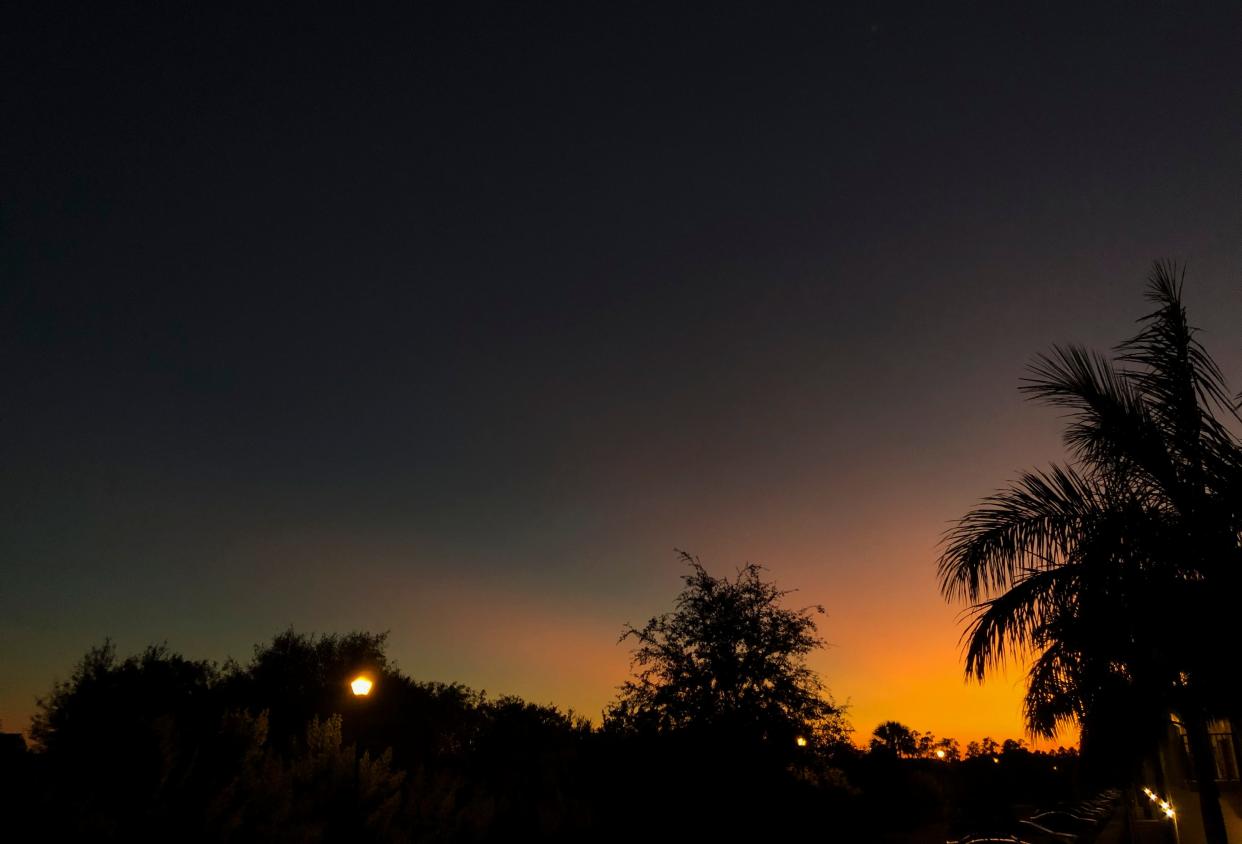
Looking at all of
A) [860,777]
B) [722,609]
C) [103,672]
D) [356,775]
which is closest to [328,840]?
[356,775]

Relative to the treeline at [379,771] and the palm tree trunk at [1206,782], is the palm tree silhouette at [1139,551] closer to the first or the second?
the palm tree trunk at [1206,782]

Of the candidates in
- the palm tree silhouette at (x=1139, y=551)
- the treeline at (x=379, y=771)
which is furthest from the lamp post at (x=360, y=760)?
the palm tree silhouette at (x=1139, y=551)

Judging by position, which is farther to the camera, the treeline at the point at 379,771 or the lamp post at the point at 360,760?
the lamp post at the point at 360,760

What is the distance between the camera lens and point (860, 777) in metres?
37.7

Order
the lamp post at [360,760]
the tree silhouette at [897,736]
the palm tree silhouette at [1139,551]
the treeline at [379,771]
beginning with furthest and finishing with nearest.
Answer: the tree silhouette at [897,736] → the lamp post at [360,760] → the treeline at [379,771] → the palm tree silhouette at [1139,551]

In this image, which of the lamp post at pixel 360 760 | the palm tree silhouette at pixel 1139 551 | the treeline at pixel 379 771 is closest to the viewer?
the palm tree silhouette at pixel 1139 551

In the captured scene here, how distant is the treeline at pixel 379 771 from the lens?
36.6 ft

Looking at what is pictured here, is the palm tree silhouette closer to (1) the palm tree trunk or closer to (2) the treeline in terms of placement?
(1) the palm tree trunk

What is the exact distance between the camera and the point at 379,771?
15156 mm

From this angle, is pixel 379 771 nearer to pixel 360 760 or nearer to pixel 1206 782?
pixel 360 760

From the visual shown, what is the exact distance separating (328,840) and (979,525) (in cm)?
1243

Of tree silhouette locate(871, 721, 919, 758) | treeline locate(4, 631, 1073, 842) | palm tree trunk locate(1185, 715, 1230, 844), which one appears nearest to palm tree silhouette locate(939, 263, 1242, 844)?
palm tree trunk locate(1185, 715, 1230, 844)

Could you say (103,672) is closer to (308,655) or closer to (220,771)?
(308,655)

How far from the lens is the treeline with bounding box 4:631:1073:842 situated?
1115 cm
